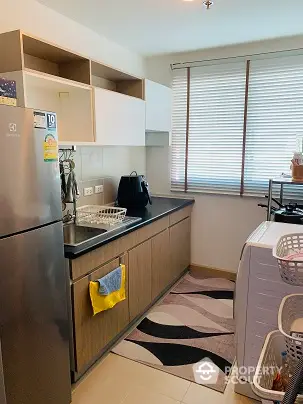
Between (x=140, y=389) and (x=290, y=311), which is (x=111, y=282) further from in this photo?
(x=290, y=311)

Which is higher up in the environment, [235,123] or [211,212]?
[235,123]

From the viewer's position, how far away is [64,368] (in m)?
1.76

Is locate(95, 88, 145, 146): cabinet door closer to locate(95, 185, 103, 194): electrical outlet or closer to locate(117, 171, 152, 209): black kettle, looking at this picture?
locate(117, 171, 152, 209): black kettle

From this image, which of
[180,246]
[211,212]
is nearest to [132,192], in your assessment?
[180,246]

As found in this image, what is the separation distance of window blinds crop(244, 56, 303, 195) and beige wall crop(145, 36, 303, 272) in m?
0.24

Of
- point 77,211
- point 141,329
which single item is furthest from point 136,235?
point 141,329

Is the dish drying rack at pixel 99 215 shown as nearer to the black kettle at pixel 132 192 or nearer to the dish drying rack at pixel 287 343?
the black kettle at pixel 132 192

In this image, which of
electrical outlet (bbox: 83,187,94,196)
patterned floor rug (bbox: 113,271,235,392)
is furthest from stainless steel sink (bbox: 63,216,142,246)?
patterned floor rug (bbox: 113,271,235,392)

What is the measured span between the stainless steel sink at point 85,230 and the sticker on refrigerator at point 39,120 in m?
0.73

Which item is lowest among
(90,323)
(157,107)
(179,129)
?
(90,323)

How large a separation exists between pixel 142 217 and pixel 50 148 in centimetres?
123

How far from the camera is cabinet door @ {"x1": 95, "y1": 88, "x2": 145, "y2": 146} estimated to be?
2338mm

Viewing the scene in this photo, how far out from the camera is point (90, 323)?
2006 millimetres

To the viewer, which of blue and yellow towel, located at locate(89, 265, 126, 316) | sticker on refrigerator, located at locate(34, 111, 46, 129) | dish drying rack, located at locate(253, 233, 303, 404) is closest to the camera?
dish drying rack, located at locate(253, 233, 303, 404)
